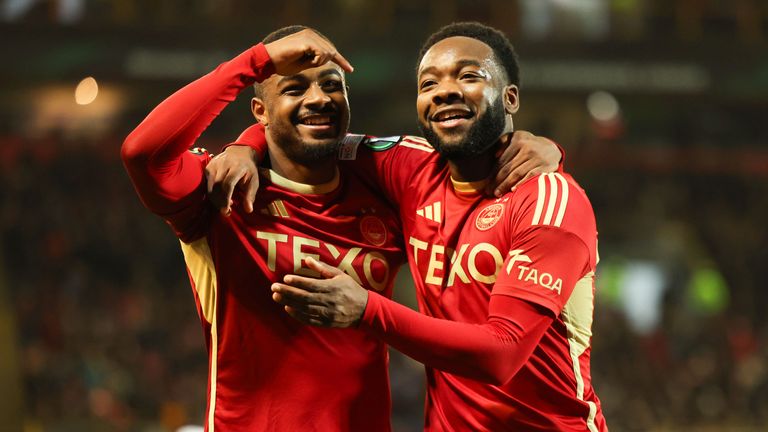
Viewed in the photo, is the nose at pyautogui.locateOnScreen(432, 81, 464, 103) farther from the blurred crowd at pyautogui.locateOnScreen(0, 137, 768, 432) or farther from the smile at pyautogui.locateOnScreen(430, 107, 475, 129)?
the blurred crowd at pyautogui.locateOnScreen(0, 137, 768, 432)

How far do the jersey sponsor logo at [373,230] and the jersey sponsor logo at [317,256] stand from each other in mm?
50

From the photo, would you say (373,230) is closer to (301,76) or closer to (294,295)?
(301,76)

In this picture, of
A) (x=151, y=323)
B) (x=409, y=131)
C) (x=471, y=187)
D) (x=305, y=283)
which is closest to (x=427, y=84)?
(x=471, y=187)

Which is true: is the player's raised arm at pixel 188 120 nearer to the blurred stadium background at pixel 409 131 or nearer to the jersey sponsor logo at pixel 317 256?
the jersey sponsor logo at pixel 317 256

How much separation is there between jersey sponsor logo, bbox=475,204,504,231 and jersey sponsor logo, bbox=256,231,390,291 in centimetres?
45

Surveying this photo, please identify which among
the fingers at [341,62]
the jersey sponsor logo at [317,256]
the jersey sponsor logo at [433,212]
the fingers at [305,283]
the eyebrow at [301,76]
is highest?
the fingers at [341,62]

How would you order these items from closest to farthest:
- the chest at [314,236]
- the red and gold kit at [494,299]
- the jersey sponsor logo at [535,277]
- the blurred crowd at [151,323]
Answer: the red and gold kit at [494,299] → the jersey sponsor logo at [535,277] → the chest at [314,236] → the blurred crowd at [151,323]

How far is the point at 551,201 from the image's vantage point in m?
2.91

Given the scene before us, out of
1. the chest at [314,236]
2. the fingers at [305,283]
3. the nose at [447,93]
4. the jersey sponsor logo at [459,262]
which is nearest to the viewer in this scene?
the fingers at [305,283]

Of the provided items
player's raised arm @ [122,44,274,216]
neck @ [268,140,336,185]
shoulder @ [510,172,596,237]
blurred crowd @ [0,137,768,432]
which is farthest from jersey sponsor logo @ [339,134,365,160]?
blurred crowd @ [0,137,768,432]

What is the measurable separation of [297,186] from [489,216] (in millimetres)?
717

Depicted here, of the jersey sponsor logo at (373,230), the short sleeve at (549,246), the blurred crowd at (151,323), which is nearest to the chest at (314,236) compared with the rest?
the jersey sponsor logo at (373,230)

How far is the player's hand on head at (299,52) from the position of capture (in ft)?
9.85

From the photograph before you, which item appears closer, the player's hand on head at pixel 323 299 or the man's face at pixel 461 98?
the player's hand on head at pixel 323 299
